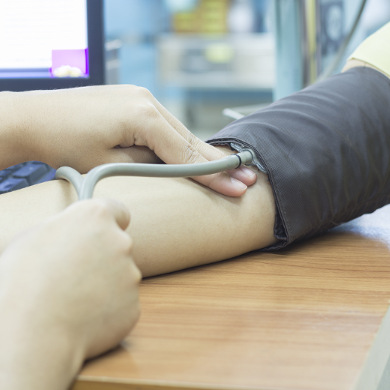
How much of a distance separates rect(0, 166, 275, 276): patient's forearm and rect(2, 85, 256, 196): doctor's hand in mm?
17

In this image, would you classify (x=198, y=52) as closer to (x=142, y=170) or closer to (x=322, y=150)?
(x=322, y=150)

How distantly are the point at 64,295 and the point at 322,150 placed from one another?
0.31m

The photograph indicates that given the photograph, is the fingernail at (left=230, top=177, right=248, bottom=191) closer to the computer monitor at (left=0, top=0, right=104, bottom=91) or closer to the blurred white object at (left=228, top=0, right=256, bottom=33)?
the computer monitor at (left=0, top=0, right=104, bottom=91)

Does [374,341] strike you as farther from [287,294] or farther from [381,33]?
[381,33]

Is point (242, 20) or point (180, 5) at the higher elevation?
point (180, 5)

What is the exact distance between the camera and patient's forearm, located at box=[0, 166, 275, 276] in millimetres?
448

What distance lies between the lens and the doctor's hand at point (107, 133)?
481 millimetres

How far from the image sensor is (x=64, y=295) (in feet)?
0.96

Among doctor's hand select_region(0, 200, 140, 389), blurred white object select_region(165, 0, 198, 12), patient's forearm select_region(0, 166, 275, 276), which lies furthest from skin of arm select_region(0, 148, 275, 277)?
blurred white object select_region(165, 0, 198, 12)

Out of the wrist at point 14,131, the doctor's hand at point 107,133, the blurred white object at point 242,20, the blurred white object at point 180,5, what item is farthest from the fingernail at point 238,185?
the blurred white object at point 180,5

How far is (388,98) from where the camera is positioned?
0.60m

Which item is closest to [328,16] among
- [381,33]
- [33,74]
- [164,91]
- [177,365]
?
[381,33]

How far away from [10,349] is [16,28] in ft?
2.19

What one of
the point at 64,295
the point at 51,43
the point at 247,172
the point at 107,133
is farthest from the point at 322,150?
the point at 51,43
